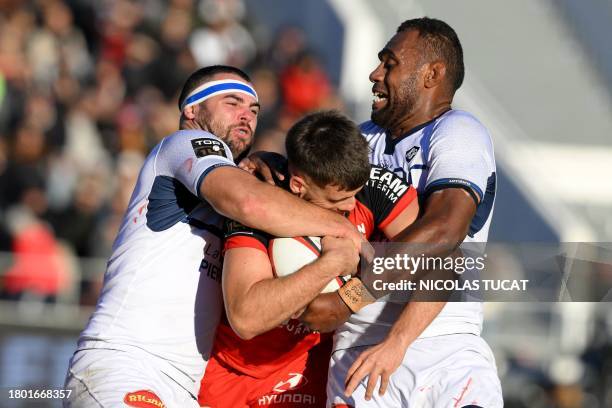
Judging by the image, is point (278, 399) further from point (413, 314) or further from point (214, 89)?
point (214, 89)

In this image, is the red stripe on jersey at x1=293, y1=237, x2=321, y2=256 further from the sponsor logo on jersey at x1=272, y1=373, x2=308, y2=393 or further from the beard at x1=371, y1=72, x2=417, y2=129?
the beard at x1=371, y1=72, x2=417, y2=129

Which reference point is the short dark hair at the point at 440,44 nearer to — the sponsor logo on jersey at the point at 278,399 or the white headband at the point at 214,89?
the white headband at the point at 214,89

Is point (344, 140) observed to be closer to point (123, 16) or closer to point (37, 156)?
point (37, 156)

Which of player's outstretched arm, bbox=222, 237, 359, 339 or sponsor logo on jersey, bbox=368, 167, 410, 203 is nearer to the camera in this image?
player's outstretched arm, bbox=222, 237, 359, 339

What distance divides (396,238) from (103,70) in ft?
37.1

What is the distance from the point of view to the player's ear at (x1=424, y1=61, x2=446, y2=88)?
5.86m

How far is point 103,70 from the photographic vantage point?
15.8 meters

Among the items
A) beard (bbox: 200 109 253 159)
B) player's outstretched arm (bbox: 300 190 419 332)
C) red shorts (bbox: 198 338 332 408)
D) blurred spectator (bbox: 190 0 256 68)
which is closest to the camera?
player's outstretched arm (bbox: 300 190 419 332)

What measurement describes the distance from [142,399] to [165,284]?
64cm

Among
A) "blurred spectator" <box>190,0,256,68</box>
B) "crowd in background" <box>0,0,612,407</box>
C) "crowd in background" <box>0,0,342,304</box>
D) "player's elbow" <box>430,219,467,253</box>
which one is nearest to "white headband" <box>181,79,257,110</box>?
"player's elbow" <box>430,219,467,253</box>

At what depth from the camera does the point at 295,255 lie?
203 inches

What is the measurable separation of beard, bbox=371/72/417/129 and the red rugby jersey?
0.55m

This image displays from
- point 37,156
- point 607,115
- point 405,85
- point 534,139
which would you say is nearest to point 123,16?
point 37,156

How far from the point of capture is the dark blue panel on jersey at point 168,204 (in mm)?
5660
